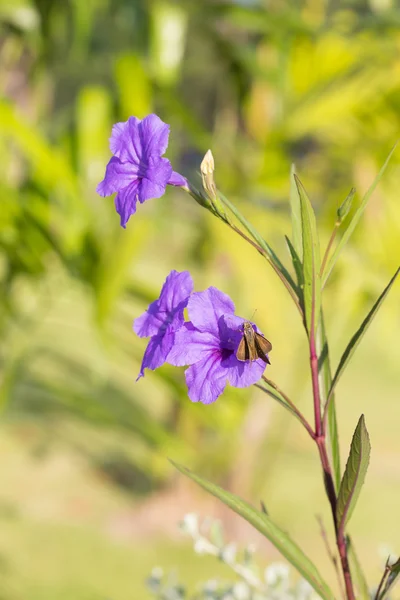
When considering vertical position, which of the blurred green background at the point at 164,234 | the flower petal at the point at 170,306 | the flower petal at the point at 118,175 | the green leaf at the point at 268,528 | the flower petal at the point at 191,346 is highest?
the blurred green background at the point at 164,234

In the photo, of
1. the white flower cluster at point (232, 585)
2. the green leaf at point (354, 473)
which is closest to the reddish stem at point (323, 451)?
the green leaf at point (354, 473)

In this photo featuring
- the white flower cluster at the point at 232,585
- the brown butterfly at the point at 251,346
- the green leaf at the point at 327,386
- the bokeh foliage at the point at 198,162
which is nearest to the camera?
the brown butterfly at the point at 251,346

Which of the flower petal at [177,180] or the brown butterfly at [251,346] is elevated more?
the flower petal at [177,180]

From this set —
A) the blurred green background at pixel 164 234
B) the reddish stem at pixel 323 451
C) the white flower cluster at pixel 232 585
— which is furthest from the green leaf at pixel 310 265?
the blurred green background at pixel 164 234

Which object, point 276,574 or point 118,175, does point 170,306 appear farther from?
point 276,574

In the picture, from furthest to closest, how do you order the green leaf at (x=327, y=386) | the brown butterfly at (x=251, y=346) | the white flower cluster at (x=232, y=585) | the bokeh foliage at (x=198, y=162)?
the bokeh foliage at (x=198, y=162) → the white flower cluster at (x=232, y=585) → the green leaf at (x=327, y=386) → the brown butterfly at (x=251, y=346)

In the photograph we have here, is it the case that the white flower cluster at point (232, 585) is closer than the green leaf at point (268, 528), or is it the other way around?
the green leaf at point (268, 528)

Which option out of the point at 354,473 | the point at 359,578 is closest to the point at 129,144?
the point at 354,473

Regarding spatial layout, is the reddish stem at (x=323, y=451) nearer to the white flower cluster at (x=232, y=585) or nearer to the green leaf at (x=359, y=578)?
the green leaf at (x=359, y=578)
